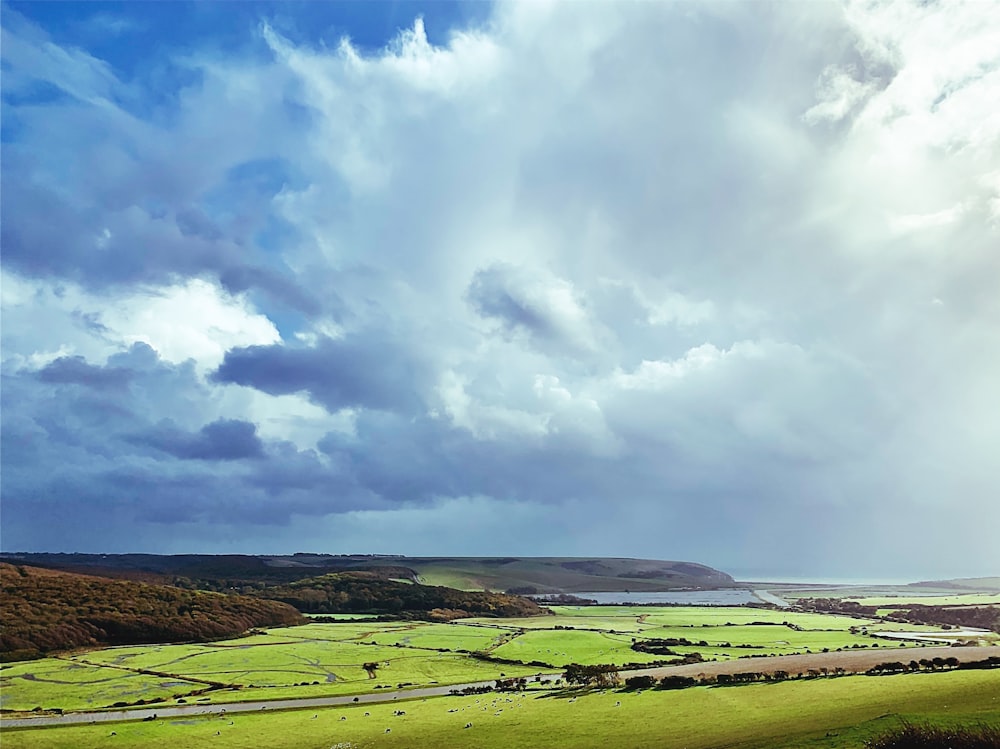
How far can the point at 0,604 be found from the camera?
171250 millimetres

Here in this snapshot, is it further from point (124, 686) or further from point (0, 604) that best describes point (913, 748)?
point (0, 604)

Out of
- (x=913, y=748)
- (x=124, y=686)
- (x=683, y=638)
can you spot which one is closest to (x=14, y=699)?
(x=124, y=686)

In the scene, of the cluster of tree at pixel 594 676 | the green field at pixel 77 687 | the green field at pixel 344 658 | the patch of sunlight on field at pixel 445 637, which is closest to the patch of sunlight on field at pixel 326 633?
the green field at pixel 344 658

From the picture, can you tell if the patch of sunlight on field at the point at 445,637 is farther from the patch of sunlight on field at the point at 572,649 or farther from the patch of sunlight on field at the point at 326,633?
the patch of sunlight on field at the point at 572,649

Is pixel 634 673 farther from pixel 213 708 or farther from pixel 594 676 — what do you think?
pixel 213 708

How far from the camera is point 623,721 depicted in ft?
213

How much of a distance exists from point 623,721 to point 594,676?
119ft

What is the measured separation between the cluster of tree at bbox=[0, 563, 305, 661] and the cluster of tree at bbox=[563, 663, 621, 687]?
11427 cm

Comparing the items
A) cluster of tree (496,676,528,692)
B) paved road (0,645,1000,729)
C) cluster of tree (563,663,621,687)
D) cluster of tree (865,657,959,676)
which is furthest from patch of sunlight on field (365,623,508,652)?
cluster of tree (865,657,959,676)

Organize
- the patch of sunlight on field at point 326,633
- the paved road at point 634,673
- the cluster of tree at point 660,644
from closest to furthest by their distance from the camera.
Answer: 1. the paved road at point 634,673
2. the cluster of tree at point 660,644
3. the patch of sunlight on field at point 326,633

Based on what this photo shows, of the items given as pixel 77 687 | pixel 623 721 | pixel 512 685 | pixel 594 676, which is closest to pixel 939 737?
pixel 623 721

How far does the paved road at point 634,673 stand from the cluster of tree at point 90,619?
72.6m

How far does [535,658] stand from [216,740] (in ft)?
247

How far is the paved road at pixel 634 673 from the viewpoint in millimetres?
86812
